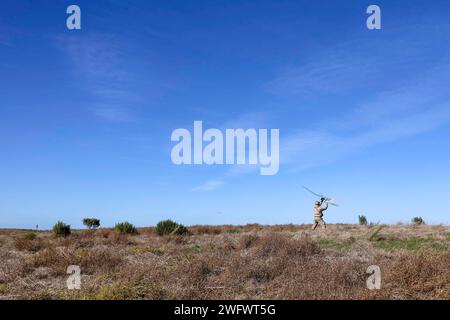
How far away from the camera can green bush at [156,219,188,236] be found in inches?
977

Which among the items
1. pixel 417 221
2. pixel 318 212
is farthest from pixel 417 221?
pixel 318 212

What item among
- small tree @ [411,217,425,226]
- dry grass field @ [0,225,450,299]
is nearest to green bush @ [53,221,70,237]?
dry grass field @ [0,225,450,299]

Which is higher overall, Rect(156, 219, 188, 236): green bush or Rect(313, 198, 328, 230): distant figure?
Rect(313, 198, 328, 230): distant figure

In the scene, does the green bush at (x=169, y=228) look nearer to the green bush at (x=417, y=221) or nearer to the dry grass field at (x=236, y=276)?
the dry grass field at (x=236, y=276)

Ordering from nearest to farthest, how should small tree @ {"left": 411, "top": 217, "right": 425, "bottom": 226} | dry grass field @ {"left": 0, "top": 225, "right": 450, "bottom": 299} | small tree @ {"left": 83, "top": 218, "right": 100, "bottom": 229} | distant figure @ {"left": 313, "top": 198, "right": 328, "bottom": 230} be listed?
1. dry grass field @ {"left": 0, "top": 225, "right": 450, "bottom": 299}
2. distant figure @ {"left": 313, "top": 198, "right": 328, "bottom": 230}
3. small tree @ {"left": 411, "top": 217, "right": 425, "bottom": 226}
4. small tree @ {"left": 83, "top": 218, "right": 100, "bottom": 229}

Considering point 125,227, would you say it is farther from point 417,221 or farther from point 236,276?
point 417,221

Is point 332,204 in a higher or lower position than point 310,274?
higher

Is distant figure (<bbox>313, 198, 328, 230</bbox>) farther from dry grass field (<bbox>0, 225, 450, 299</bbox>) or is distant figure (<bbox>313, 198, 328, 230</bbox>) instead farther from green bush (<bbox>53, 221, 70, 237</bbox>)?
green bush (<bbox>53, 221, 70, 237</bbox>)

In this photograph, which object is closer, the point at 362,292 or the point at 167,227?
the point at 362,292

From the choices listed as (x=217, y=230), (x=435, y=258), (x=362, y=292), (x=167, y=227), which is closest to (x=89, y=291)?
(x=362, y=292)

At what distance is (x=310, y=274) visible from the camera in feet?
32.4

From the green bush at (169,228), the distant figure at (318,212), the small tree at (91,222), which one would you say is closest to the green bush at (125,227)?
the green bush at (169,228)
